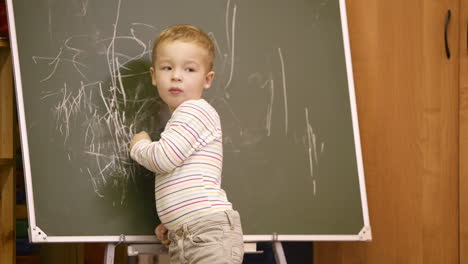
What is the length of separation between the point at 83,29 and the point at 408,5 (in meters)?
1.29

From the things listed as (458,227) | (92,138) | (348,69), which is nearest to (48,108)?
(92,138)

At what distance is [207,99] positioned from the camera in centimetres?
218

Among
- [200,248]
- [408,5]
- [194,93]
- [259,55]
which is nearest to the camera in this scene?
[200,248]

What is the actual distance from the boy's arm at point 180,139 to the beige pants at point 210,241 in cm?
20

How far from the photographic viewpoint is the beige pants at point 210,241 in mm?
1817

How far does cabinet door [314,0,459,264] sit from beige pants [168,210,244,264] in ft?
2.87

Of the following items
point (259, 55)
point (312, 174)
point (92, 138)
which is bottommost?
point (312, 174)

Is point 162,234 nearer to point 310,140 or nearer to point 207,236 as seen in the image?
point 207,236

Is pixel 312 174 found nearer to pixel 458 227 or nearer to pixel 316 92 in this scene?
pixel 316 92

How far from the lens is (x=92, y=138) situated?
207 centimetres

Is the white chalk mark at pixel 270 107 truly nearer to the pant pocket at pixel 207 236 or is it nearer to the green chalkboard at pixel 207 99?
the green chalkboard at pixel 207 99

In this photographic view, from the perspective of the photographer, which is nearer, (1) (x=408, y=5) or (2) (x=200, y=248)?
(2) (x=200, y=248)

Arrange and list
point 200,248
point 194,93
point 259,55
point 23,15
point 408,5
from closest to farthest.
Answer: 1. point 200,248
2. point 194,93
3. point 23,15
4. point 259,55
5. point 408,5

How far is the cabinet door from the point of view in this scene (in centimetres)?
239
